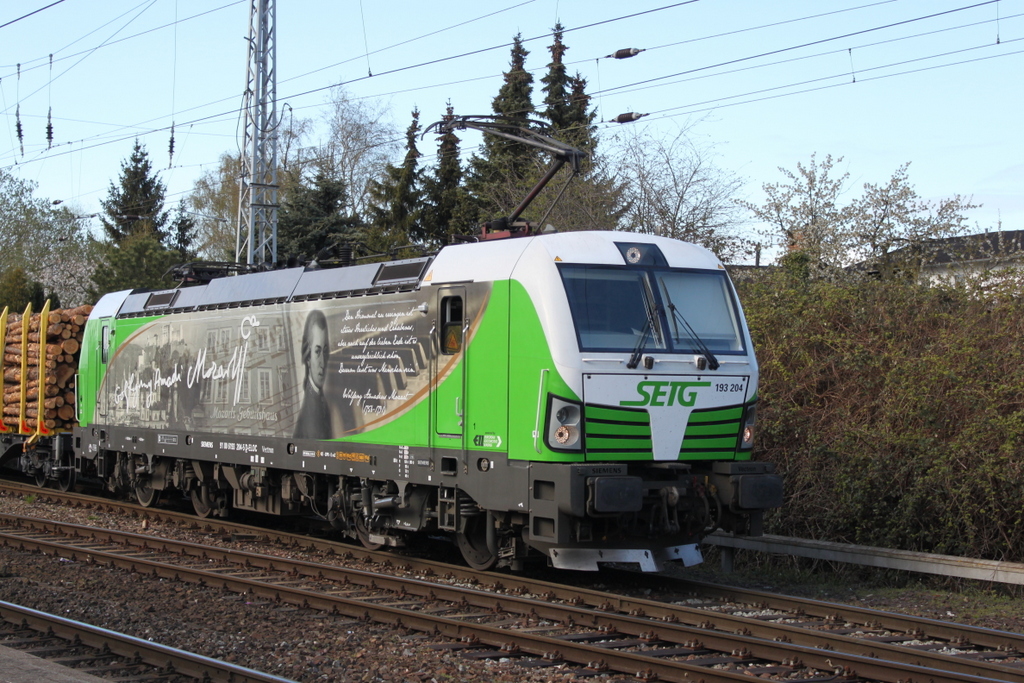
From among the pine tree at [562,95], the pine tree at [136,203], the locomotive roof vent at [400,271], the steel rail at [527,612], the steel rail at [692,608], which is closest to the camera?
the steel rail at [527,612]

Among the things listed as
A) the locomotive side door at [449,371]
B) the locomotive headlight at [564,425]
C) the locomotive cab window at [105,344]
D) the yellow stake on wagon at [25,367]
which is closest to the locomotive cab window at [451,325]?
the locomotive side door at [449,371]

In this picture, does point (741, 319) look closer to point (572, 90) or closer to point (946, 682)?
point (946, 682)

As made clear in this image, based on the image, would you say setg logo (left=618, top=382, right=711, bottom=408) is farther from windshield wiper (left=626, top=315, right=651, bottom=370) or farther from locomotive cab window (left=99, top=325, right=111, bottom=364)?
locomotive cab window (left=99, top=325, right=111, bottom=364)

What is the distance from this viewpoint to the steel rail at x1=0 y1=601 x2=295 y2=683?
666 cm

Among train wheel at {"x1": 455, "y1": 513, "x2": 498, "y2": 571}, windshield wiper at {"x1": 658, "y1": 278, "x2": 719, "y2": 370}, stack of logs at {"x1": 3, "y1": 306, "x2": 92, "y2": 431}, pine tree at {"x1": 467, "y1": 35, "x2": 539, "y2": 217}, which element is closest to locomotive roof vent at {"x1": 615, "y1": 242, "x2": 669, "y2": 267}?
windshield wiper at {"x1": 658, "y1": 278, "x2": 719, "y2": 370}

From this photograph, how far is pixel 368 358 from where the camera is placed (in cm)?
1108

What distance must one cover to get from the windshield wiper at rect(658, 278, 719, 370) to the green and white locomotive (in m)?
0.02

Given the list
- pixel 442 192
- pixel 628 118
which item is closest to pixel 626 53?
pixel 628 118

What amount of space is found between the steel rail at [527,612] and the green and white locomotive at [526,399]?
0.73m

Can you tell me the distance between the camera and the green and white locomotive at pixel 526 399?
8969 millimetres

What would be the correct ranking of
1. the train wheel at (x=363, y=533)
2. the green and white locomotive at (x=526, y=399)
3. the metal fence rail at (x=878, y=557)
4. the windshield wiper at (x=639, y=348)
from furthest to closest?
the train wheel at (x=363, y=533), the metal fence rail at (x=878, y=557), the windshield wiper at (x=639, y=348), the green and white locomotive at (x=526, y=399)

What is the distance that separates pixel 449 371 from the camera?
9938 mm

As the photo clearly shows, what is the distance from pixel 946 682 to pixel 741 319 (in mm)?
4369

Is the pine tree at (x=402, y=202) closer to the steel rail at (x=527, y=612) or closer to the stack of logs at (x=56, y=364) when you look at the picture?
the stack of logs at (x=56, y=364)
